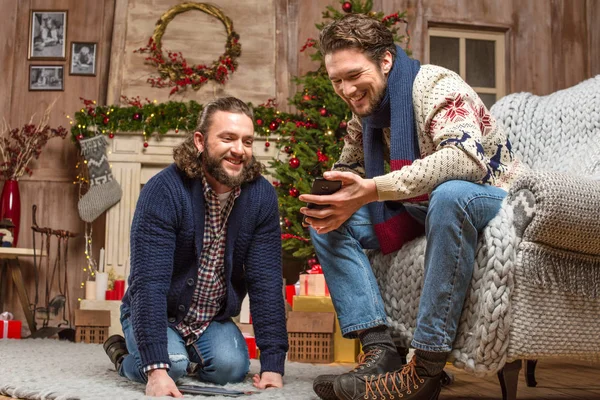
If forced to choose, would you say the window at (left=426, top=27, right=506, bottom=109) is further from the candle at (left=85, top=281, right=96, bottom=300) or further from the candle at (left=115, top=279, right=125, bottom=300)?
the candle at (left=85, top=281, right=96, bottom=300)

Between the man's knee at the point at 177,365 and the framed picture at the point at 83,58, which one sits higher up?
the framed picture at the point at 83,58

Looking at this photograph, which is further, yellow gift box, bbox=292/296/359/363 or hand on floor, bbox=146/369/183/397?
yellow gift box, bbox=292/296/359/363

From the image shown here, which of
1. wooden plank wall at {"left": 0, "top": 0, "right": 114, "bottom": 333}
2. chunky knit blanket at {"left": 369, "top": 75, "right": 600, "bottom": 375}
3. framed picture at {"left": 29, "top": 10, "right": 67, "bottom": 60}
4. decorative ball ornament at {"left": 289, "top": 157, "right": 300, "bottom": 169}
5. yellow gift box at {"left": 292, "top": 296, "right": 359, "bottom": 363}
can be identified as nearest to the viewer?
chunky knit blanket at {"left": 369, "top": 75, "right": 600, "bottom": 375}

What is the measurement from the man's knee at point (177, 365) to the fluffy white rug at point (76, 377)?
0.09 m

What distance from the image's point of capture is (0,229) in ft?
13.4

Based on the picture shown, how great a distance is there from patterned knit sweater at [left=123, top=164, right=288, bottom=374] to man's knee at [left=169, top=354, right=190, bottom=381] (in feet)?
0.34

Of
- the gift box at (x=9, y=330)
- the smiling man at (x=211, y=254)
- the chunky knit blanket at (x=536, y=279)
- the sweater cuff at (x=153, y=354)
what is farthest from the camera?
the gift box at (x=9, y=330)

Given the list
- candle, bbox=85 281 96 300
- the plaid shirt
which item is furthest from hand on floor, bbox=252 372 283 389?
candle, bbox=85 281 96 300

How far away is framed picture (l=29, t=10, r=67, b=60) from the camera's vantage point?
4633 mm

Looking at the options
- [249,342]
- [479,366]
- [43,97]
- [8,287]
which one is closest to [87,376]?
[249,342]

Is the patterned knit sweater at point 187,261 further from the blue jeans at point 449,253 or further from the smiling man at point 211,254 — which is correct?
the blue jeans at point 449,253

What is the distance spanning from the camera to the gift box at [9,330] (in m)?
3.79

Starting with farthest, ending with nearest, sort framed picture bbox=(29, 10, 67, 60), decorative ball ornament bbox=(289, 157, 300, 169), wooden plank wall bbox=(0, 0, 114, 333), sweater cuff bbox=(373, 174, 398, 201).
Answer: framed picture bbox=(29, 10, 67, 60) → wooden plank wall bbox=(0, 0, 114, 333) → decorative ball ornament bbox=(289, 157, 300, 169) → sweater cuff bbox=(373, 174, 398, 201)

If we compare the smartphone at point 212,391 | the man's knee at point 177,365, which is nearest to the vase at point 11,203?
the man's knee at point 177,365
